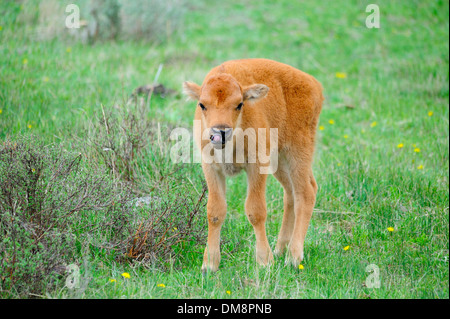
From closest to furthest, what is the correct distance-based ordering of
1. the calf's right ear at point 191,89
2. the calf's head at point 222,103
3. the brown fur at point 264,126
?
the calf's head at point 222,103, the brown fur at point 264,126, the calf's right ear at point 191,89

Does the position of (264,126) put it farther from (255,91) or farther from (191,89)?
(191,89)

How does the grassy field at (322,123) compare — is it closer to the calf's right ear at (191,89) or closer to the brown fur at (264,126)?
the brown fur at (264,126)

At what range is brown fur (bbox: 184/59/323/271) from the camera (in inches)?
184

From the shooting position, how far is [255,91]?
477 centimetres

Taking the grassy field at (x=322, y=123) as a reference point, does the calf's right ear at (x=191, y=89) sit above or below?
above

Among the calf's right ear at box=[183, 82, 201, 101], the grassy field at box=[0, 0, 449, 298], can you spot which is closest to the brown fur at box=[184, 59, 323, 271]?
the calf's right ear at box=[183, 82, 201, 101]

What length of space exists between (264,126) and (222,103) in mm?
691

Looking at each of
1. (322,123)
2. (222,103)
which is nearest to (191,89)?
(222,103)

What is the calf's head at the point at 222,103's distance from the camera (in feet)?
14.5

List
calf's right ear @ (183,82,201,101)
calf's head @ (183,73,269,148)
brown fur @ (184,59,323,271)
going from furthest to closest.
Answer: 1. calf's right ear @ (183,82,201,101)
2. brown fur @ (184,59,323,271)
3. calf's head @ (183,73,269,148)

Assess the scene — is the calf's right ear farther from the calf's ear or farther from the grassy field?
the grassy field

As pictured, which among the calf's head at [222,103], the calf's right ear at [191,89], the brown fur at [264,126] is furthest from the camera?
the calf's right ear at [191,89]

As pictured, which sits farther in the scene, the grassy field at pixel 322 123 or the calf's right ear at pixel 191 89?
the calf's right ear at pixel 191 89

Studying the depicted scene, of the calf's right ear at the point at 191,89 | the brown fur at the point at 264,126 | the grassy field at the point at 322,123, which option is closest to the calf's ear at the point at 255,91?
the brown fur at the point at 264,126
